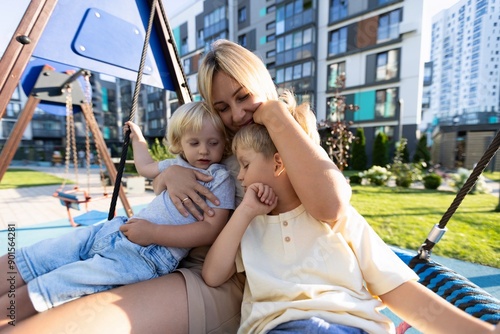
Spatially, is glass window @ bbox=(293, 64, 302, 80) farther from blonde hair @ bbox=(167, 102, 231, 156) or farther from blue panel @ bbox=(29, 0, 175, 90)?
blonde hair @ bbox=(167, 102, 231, 156)

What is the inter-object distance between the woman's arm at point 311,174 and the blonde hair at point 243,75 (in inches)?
6.9

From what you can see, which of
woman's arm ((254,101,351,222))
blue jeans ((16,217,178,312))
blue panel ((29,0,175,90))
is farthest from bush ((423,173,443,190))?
blue jeans ((16,217,178,312))

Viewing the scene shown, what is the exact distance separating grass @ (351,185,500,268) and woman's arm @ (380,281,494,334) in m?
2.21

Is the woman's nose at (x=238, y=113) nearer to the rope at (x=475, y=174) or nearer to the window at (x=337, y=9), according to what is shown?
the rope at (x=475, y=174)

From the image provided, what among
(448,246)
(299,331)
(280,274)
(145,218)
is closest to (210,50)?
(145,218)

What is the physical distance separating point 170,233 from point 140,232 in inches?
3.8

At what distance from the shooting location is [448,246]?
9.12ft

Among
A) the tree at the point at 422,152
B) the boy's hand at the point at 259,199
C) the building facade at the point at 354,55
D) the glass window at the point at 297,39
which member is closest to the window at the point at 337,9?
the building facade at the point at 354,55

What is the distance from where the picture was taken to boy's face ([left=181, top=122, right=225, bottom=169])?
111 cm

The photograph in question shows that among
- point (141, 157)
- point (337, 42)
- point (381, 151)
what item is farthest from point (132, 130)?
point (337, 42)

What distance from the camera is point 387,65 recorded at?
13484mm

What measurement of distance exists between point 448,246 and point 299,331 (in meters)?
2.81

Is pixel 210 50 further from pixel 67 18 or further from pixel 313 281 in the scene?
pixel 313 281

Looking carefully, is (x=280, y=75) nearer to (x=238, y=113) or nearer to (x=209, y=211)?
(x=238, y=113)
